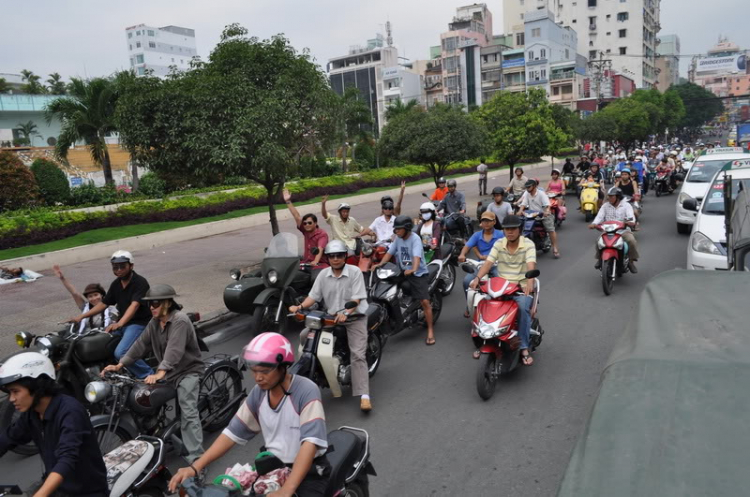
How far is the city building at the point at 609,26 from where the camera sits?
9344 centimetres

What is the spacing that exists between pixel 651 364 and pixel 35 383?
10.1ft

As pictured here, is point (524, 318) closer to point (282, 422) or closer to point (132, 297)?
point (282, 422)

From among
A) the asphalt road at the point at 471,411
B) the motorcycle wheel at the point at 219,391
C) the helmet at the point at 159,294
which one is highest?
the helmet at the point at 159,294

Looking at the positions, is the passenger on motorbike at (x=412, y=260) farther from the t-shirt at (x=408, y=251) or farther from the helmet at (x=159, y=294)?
the helmet at (x=159, y=294)

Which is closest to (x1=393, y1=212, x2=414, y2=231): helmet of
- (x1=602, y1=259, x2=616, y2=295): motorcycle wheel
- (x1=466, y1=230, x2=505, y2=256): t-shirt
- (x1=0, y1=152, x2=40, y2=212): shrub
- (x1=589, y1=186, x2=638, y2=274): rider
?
(x1=466, y1=230, x2=505, y2=256): t-shirt

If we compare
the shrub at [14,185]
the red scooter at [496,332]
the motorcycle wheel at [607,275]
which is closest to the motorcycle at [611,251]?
the motorcycle wheel at [607,275]

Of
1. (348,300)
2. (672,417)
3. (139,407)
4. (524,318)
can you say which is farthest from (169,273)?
(672,417)

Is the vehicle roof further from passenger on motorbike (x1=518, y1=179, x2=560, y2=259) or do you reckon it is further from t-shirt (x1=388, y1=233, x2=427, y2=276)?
passenger on motorbike (x1=518, y1=179, x2=560, y2=259)

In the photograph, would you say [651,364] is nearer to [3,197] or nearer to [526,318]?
[526,318]

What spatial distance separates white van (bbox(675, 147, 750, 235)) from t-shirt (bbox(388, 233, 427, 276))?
27.8 ft

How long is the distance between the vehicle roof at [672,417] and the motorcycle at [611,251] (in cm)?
638

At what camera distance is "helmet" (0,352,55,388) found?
3076mm

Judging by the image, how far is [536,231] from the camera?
1203cm

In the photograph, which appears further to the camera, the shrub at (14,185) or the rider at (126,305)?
the shrub at (14,185)
